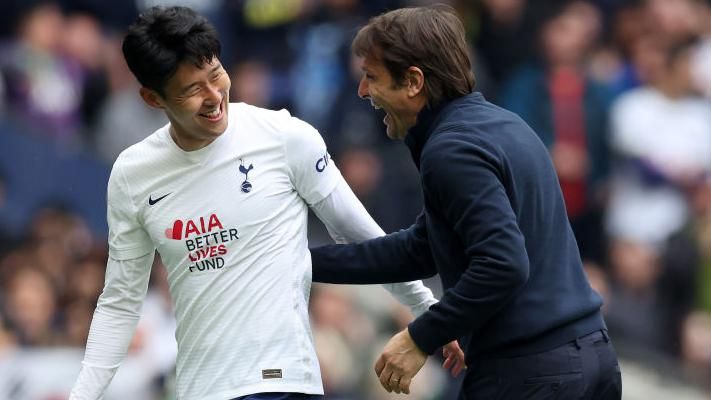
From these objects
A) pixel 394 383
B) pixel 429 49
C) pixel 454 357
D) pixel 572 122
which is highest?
pixel 429 49

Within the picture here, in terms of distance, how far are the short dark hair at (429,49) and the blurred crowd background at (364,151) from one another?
16.0 ft

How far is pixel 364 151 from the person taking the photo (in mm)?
10703

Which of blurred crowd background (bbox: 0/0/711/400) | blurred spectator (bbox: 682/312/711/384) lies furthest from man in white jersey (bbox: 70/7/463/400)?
blurred spectator (bbox: 682/312/711/384)

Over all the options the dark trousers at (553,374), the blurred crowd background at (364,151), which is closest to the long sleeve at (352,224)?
the dark trousers at (553,374)

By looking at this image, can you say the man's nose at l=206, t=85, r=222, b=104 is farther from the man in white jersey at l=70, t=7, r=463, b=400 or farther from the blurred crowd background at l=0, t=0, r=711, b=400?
the blurred crowd background at l=0, t=0, r=711, b=400

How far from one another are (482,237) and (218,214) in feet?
3.21

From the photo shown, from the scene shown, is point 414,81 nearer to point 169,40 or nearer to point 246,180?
point 246,180

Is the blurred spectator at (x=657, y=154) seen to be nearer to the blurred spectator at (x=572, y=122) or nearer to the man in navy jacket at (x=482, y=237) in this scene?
the blurred spectator at (x=572, y=122)

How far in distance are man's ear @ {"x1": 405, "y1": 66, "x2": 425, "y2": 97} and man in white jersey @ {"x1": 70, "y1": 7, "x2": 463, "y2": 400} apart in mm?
453

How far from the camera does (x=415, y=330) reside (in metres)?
Answer: 4.80

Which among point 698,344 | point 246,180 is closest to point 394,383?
point 246,180

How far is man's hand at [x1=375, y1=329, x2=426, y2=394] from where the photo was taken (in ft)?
15.8

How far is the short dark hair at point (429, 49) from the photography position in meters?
4.87

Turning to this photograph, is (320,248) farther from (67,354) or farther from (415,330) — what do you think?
(67,354)
